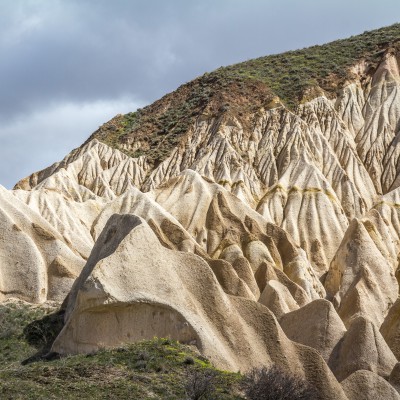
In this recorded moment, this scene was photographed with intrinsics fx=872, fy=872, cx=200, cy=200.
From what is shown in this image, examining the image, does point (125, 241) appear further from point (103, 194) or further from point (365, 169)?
point (365, 169)

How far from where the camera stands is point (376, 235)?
46.0 m

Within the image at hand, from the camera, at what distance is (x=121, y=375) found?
17234 millimetres

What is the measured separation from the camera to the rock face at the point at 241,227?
22.1 metres

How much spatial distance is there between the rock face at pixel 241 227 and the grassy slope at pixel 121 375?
2102mm

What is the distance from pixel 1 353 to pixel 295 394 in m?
9.16

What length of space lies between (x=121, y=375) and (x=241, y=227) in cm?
2824

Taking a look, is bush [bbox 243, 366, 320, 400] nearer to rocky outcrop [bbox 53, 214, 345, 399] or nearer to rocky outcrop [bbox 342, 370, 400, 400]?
rocky outcrop [bbox 53, 214, 345, 399]

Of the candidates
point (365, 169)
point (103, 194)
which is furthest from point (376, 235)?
point (103, 194)

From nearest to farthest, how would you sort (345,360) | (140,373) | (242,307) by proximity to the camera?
(140,373) → (242,307) → (345,360)

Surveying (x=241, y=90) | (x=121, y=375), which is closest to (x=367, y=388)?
(x=121, y=375)

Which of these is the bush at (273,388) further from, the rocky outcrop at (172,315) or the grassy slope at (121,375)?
the rocky outcrop at (172,315)

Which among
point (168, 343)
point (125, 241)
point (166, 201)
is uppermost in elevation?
point (166, 201)

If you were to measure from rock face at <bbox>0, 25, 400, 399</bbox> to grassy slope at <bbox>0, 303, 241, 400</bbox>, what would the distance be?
2102 mm

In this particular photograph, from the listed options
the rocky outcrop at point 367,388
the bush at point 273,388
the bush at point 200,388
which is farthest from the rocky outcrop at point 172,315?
the bush at point 200,388
